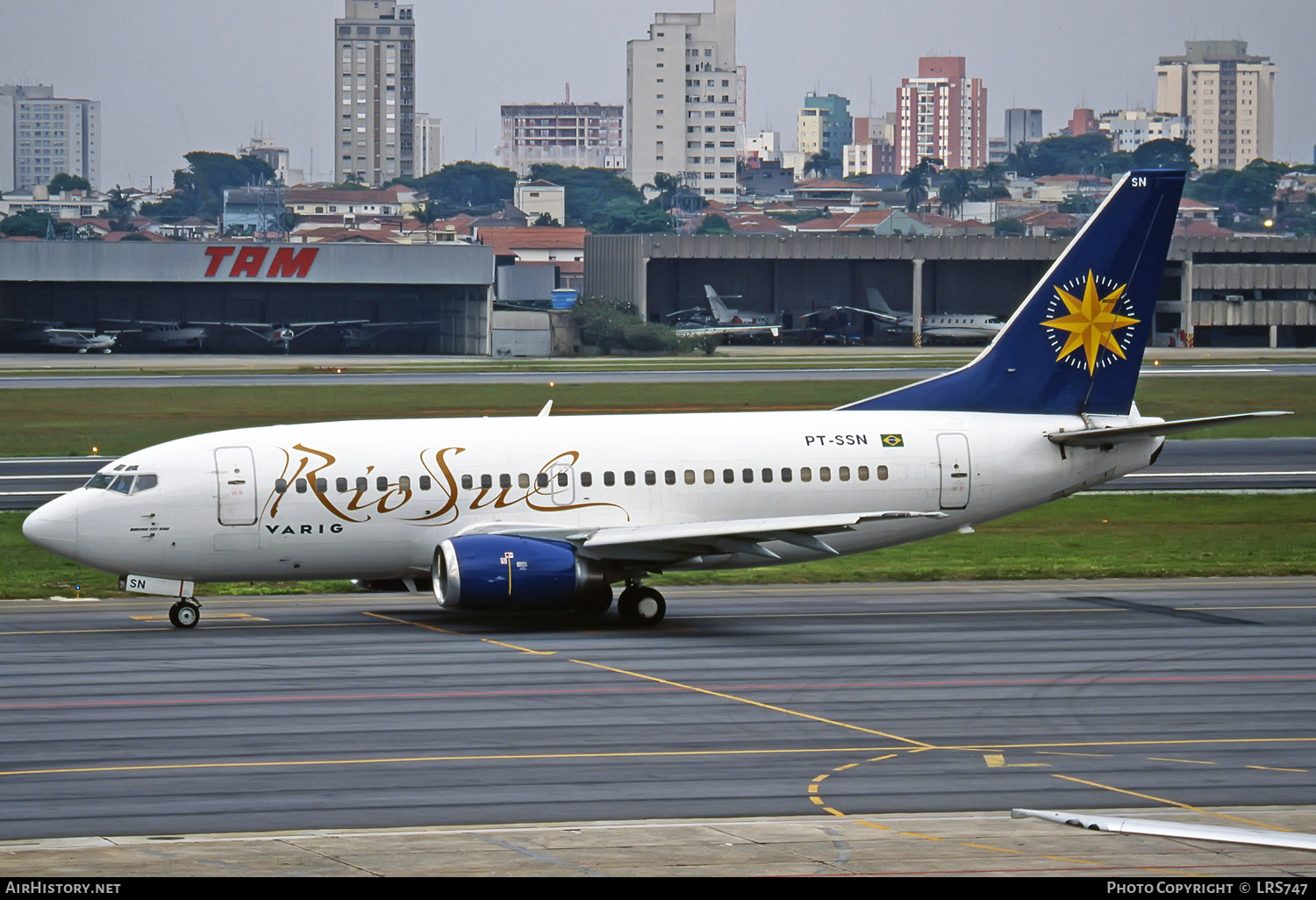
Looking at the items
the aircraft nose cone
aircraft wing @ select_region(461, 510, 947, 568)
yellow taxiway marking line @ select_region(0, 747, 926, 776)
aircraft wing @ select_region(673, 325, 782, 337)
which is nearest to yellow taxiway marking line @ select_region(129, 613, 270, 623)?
the aircraft nose cone

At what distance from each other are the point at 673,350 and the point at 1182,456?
258ft

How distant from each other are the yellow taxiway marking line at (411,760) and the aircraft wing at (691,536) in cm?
869

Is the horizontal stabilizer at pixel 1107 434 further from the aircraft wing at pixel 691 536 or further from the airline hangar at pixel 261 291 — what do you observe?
the airline hangar at pixel 261 291

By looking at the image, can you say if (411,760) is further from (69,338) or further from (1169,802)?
(69,338)

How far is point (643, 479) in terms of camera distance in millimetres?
35688

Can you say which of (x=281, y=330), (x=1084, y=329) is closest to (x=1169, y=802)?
(x=1084, y=329)

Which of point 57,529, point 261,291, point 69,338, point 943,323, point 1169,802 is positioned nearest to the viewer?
point 1169,802

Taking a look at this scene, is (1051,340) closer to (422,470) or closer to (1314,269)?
(422,470)

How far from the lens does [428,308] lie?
152500 mm

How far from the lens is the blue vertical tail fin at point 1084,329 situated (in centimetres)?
3828

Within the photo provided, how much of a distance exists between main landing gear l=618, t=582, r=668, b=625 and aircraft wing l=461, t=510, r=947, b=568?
2.27ft

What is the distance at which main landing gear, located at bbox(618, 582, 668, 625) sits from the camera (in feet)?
113

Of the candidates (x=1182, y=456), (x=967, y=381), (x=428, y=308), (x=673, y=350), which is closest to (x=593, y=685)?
(x=967, y=381)

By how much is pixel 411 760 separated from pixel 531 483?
1244 centimetres
